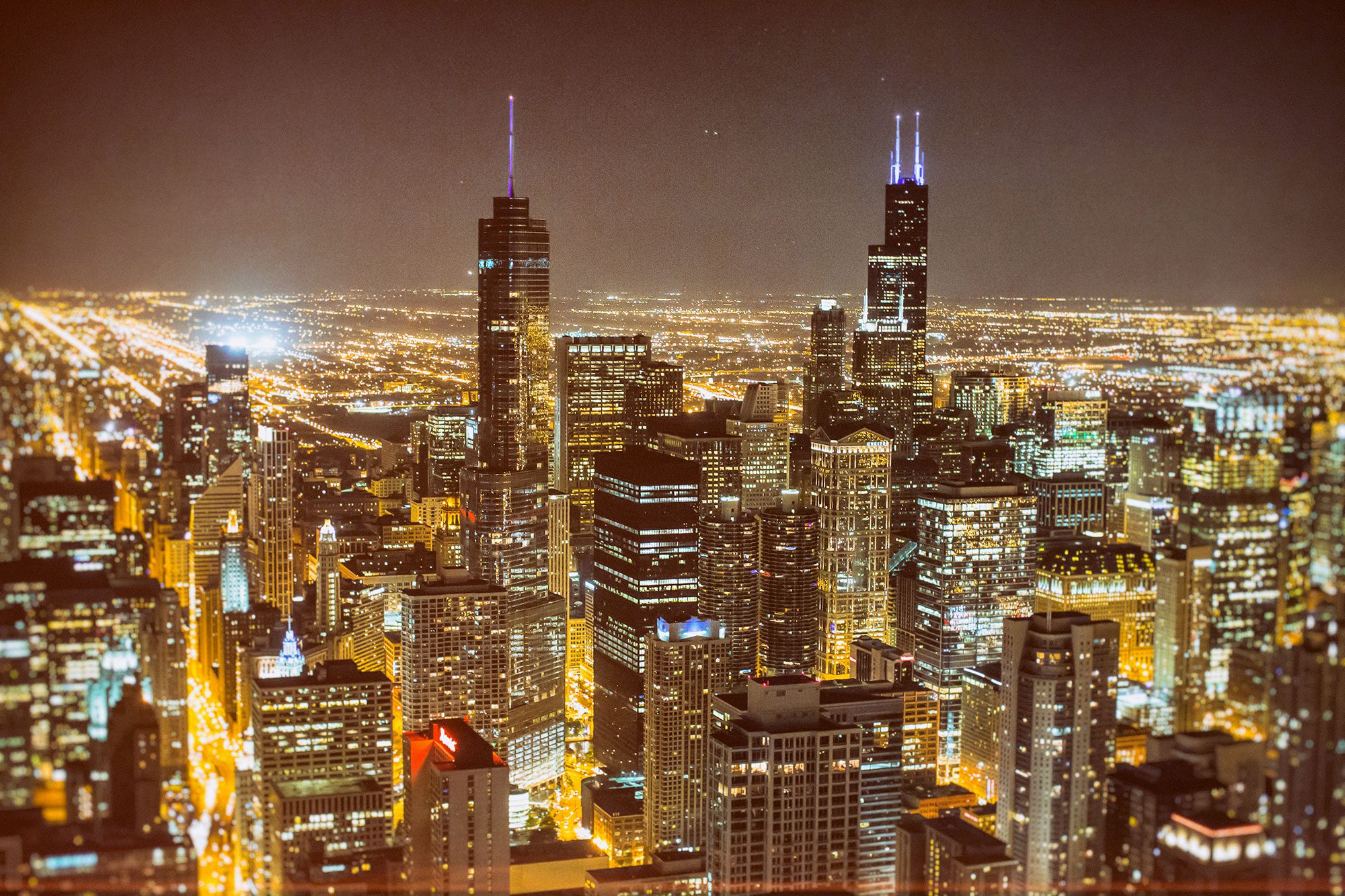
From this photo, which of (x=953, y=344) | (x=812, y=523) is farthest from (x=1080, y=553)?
(x=812, y=523)

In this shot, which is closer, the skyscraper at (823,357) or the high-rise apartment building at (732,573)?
the high-rise apartment building at (732,573)

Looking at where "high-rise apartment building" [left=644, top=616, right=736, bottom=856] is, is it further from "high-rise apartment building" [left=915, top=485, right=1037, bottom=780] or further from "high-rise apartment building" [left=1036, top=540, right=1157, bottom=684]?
"high-rise apartment building" [left=1036, top=540, right=1157, bottom=684]

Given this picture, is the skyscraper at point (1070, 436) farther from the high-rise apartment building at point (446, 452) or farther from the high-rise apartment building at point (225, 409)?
the high-rise apartment building at point (225, 409)

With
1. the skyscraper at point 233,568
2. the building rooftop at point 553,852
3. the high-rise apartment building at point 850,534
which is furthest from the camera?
the high-rise apartment building at point 850,534

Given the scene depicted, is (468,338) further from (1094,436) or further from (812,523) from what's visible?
(1094,436)

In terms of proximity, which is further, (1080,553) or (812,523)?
(812,523)

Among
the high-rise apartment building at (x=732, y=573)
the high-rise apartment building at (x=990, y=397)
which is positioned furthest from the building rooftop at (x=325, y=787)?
the high-rise apartment building at (x=990, y=397)
